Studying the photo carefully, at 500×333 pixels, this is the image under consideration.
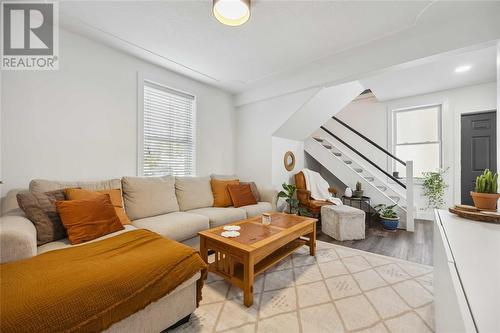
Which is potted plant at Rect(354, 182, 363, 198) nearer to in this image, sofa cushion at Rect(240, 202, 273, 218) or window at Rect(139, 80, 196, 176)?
sofa cushion at Rect(240, 202, 273, 218)

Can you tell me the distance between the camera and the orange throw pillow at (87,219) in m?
1.71

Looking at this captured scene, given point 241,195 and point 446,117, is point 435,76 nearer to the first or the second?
point 446,117

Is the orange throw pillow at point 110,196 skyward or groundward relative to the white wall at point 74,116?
groundward

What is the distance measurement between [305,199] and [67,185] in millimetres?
3397

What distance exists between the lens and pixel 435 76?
3.64m

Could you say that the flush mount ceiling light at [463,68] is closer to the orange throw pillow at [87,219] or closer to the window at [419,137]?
the window at [419,137]

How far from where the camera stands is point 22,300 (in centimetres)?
90

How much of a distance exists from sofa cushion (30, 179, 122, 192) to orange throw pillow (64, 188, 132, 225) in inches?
5.7

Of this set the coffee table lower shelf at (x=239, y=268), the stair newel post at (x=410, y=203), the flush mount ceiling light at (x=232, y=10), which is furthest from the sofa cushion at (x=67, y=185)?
the stair newel post at (x=410, y=203)

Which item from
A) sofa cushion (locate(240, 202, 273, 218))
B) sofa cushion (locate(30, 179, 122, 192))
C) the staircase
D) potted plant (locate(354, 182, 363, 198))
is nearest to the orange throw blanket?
sofa cushion (locate(30, 179, 122, 192))

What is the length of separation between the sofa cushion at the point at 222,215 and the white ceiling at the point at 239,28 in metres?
2.15

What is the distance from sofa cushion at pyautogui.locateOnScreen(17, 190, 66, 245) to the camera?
1.65 metres

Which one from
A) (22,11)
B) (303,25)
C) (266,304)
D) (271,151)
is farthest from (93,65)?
(266,304)

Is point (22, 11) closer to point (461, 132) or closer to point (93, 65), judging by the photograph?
point (93, 65)
